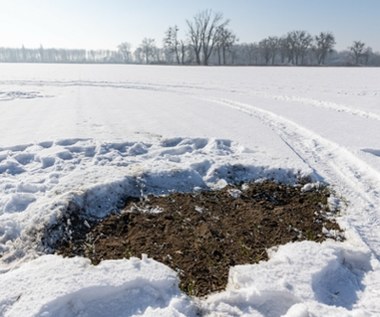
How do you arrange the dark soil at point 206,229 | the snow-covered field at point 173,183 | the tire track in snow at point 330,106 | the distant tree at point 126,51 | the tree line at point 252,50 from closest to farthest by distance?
the snow-covered field at point 173,183
the dark soil at point 206,229
the tire track in snow at point 330,106
the tree line at point 252,50
the distant tree at point 126,51

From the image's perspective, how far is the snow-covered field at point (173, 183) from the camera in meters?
2.82

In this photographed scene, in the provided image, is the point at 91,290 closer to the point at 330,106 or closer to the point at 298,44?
the point at 330,106

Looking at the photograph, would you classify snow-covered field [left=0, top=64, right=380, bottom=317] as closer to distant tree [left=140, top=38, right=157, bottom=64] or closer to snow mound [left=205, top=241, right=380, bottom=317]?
snow mound [left=205, top=241, right=380, bottom=317]

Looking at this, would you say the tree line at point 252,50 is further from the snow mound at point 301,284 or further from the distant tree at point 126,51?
the snow mound at point 301,284

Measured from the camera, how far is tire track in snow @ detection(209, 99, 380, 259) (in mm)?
4059

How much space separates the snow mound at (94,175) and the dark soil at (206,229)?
30 centimetres

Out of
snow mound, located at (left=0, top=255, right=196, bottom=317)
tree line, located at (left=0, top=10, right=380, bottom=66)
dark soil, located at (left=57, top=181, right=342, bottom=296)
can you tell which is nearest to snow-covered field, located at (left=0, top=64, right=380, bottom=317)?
snow mound, located at (left=0, top=255, right=196, bottom=317)

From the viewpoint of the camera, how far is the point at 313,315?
262cm

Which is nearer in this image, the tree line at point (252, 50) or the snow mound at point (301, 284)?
the snow mound at point (301, 284)

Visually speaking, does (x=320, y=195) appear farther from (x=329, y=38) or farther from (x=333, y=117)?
(x=329, y=38)

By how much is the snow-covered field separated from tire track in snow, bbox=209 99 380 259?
0.8 inches

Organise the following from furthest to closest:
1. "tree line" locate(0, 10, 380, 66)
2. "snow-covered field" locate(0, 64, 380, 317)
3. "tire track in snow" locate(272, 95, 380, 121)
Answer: "tree line" locate(0, 10, 380, 66)
"tire track in snow" locate(272, 95, 380, 121)
"snow-covered field" locate(0, 64, 380, 317)

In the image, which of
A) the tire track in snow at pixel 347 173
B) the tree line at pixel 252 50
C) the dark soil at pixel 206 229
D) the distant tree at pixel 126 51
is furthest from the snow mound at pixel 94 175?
the distant tree at pixel 126 51

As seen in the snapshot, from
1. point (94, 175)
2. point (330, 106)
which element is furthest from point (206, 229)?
point (330, 106)
